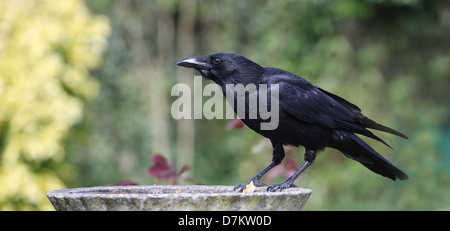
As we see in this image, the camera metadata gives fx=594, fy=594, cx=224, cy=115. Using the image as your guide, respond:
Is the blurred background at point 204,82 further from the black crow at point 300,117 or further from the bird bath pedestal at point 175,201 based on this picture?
the bird bath pedestal at point 175,201

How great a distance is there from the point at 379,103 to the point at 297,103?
4.86 m

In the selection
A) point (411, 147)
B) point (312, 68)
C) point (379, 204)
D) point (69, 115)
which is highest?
point (312, 68)

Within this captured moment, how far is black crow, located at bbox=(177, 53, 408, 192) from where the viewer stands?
336cm

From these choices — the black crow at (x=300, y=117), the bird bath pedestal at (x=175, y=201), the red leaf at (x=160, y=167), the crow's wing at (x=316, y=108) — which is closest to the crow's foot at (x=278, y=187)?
the black crow at (x=300, y=117)

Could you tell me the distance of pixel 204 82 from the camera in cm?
1073

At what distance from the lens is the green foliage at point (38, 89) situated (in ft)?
20.9

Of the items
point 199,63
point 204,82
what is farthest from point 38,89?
point 204,82

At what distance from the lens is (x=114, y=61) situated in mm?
10586

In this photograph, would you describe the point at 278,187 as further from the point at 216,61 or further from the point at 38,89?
the point at 38,89

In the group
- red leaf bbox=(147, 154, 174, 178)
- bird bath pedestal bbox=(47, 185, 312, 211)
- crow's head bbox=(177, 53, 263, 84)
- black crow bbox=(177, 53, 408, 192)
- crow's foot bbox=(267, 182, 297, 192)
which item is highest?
crow's head bbox=(177, 53, 263, 84)

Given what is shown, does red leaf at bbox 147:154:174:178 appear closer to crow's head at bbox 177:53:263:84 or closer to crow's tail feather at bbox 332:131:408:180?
crow's head at bbox 177:53:263:84

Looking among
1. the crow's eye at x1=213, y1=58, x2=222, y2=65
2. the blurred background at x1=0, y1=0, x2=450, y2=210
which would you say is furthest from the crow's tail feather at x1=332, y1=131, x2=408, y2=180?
the crow's eye at x1=213, y1=58, x2=222, y2=65
